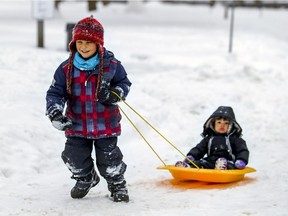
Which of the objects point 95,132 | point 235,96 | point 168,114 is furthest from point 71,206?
point 235,96

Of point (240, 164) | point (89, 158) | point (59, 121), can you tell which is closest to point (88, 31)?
point (59, 121)

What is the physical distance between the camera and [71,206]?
16.0 ft

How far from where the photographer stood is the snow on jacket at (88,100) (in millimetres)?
4820

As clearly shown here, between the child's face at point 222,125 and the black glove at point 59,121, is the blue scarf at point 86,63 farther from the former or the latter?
the child's face at point 222,125

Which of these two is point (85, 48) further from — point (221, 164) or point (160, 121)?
point (160, 121)

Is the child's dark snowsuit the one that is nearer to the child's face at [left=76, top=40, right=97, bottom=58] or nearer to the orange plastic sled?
the orange plastic sled

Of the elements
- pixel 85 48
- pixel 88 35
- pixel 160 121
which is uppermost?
pixel 88 35

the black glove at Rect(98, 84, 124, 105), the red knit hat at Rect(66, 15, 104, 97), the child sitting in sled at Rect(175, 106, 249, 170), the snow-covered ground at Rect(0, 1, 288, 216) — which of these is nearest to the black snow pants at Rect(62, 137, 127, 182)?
the snow-covered ground at Rect(0, 1, 288, 216)

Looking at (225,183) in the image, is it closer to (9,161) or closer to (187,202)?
(187,202)

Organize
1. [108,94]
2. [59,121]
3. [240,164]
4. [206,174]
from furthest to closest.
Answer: [240,164] → [206,174] → [108,94] → [59,121]

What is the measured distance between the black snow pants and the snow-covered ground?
0.25m

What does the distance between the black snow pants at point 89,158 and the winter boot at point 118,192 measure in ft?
0.14

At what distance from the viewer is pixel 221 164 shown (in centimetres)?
599

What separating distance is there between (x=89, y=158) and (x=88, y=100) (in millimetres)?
541
